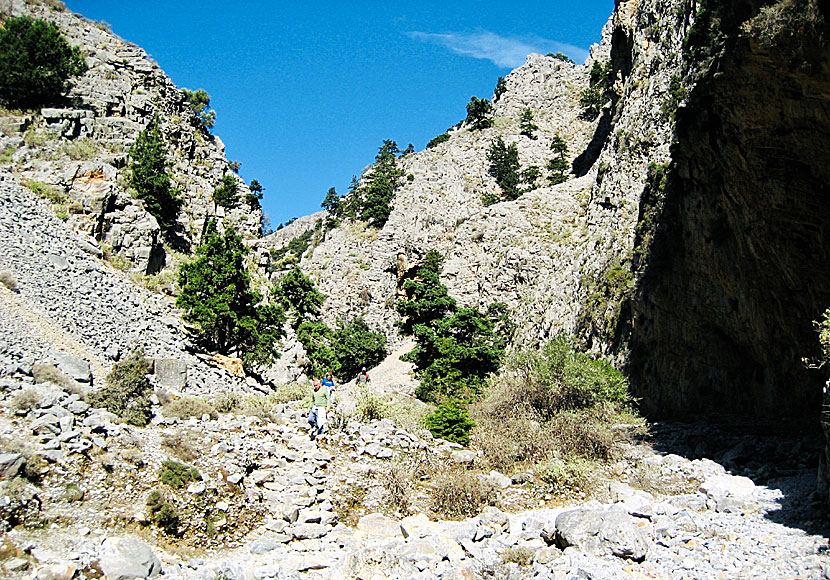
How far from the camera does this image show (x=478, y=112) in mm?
90000

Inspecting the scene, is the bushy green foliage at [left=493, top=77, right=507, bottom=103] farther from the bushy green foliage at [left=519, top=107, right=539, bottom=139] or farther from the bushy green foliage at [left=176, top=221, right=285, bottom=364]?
the bushy green foliage at [left=176, top=221, right=285, bottom=364]

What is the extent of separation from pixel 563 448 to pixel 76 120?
36.5m

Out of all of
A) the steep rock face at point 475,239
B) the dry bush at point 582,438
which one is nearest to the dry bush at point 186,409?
the dry bush at point 582,438

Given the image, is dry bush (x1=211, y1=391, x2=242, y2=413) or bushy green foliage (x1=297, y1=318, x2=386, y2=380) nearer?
dry bush (x1=211, y1=391, x2=242, y2=413)

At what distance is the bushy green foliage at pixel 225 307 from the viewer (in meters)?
26.7

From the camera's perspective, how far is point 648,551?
9.38 meters

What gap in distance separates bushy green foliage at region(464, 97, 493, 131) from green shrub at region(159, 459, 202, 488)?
82378 millimetres

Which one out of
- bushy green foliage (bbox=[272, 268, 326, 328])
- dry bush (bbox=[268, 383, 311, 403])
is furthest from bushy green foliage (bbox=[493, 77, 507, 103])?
dry bush (bbox=[268, 383, 311, 403])

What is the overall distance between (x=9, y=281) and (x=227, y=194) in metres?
24.9

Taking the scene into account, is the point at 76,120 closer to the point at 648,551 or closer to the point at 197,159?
the point at 197,159

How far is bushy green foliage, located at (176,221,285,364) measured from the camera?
87.5 feet

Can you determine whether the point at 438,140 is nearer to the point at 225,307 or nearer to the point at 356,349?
the point at 356,349

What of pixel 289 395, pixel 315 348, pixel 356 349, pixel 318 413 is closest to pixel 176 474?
pixel 318 413

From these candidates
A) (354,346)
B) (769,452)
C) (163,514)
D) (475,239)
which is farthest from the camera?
(475,239)
